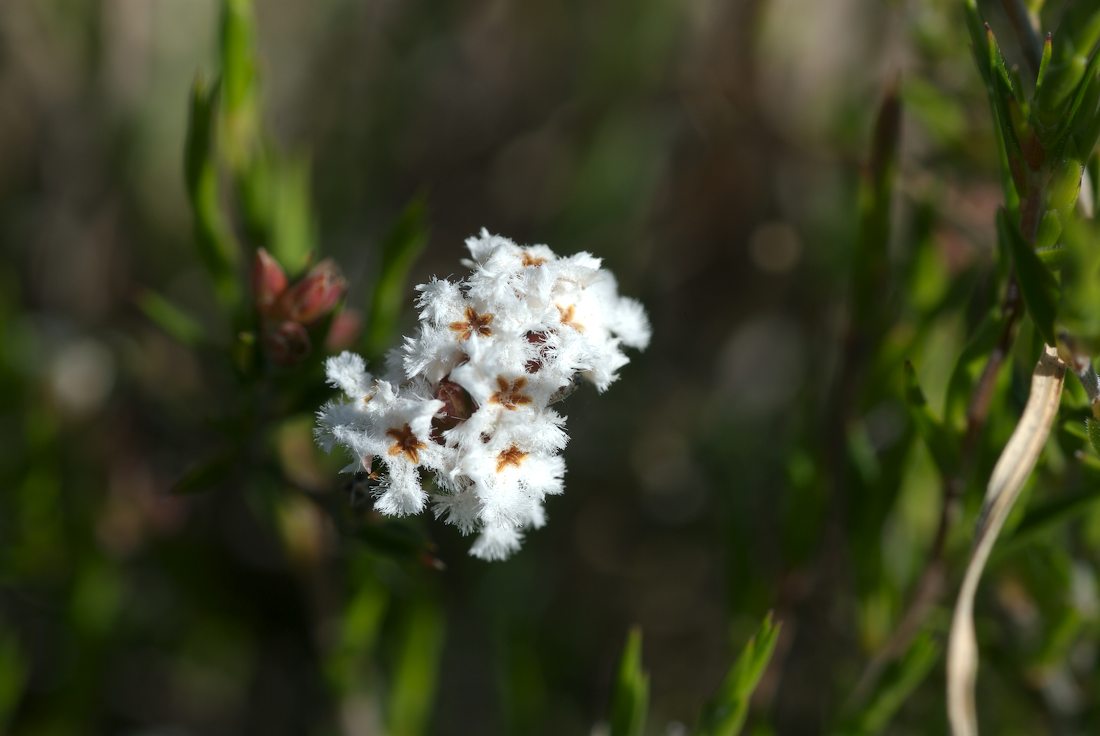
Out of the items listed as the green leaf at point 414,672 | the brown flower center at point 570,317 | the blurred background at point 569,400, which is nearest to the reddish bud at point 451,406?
the brown flower center at point 570,317

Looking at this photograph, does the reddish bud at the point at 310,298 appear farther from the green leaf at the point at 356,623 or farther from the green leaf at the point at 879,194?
the green leaf at the point at 879,194

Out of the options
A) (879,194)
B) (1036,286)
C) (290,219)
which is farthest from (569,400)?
(1036,286)

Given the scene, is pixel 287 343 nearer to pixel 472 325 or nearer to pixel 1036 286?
pixel 472 325

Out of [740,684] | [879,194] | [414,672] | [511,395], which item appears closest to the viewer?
[511,395]

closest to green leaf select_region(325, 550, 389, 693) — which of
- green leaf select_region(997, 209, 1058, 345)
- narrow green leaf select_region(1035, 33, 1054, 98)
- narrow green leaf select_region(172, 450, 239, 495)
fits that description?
narrow green leaf select_region(172, 450, 239, 495)

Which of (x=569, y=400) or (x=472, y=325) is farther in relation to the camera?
(x=569, y=400)

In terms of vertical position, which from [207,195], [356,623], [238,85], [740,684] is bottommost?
[740,684]
